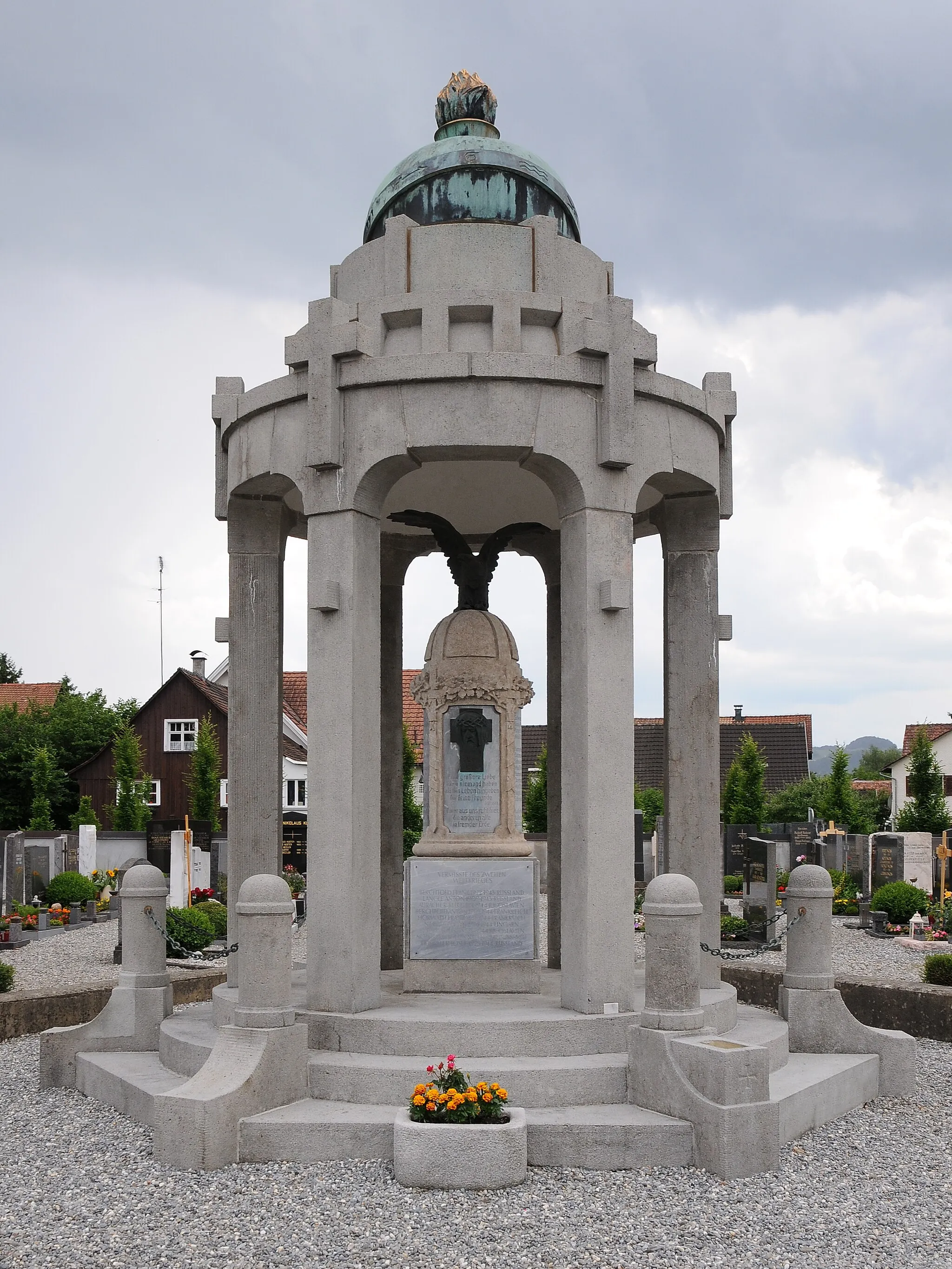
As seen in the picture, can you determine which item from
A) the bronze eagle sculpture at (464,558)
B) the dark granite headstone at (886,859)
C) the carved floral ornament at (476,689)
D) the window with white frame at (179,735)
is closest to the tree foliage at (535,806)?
the dark granite headstone at (886,859)

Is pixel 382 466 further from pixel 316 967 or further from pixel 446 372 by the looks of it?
pixel 316 967

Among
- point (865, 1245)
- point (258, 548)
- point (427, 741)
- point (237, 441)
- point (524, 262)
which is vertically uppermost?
point (524, 262)

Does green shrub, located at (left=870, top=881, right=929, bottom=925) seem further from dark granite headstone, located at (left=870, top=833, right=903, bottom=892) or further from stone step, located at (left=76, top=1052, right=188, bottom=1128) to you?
stone step, located at (left=76, top=1052, right=188, bottom=1128)

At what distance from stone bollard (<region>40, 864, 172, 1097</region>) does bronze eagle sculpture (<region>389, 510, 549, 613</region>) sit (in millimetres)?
3976

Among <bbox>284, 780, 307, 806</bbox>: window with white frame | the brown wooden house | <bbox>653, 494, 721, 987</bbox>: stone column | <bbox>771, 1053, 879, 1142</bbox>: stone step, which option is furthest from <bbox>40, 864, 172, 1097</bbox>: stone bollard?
the brown wooden house

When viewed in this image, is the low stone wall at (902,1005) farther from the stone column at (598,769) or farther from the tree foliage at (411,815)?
the tree foliage at (411,815)

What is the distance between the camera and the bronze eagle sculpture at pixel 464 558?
38.4ft

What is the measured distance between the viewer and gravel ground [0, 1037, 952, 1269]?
618 cm

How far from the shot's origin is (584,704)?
8.95 m

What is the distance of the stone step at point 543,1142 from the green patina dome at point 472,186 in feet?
23.8

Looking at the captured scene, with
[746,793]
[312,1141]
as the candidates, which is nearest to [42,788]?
[746,793]

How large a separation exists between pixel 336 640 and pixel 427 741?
2357mm

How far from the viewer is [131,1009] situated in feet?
33.1

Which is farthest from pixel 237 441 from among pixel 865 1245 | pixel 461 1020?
pixel 865 1245
